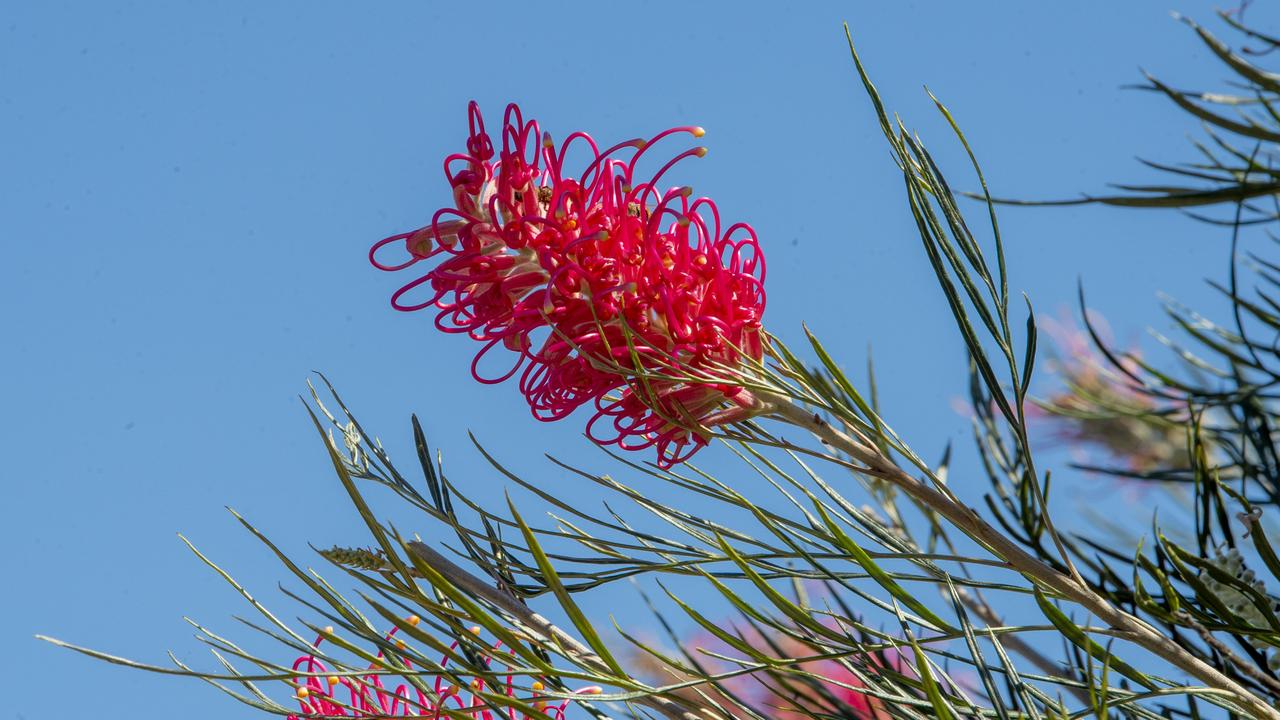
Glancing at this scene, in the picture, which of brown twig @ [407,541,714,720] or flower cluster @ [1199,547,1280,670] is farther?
flower cluster @ [1199,547,1280,670]

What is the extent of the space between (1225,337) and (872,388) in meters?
0.39

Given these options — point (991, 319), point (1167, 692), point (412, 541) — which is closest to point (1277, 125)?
point (991, 319)

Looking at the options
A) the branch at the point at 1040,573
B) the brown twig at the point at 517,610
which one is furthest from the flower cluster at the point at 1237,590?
the brown twig at the point at 517,610

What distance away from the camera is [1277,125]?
4.01 ft

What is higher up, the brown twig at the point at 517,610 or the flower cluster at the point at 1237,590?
the flower cluster at the point at 1237,590

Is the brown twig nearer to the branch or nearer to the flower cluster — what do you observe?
the branch

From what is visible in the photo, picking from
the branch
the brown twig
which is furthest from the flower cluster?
the brown twig

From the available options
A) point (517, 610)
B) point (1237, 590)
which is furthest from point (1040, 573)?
point (517, 610)

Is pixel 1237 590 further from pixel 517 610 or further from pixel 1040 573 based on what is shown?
pixel 517 610

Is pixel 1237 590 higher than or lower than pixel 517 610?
higher

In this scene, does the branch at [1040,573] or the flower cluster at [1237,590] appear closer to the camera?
the branch at [1040,573]

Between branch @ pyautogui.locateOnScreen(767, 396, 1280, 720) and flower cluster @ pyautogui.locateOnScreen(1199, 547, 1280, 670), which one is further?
flower cluster @ pyautogui.locateOnScreen(1199, 547, 1280, 670)

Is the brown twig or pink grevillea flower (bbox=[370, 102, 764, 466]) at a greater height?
pink grevillea flower (bbox=[370, 102, 764, 466])

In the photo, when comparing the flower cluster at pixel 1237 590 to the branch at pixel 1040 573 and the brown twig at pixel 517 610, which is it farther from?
the brown twig at pixel 517 610
